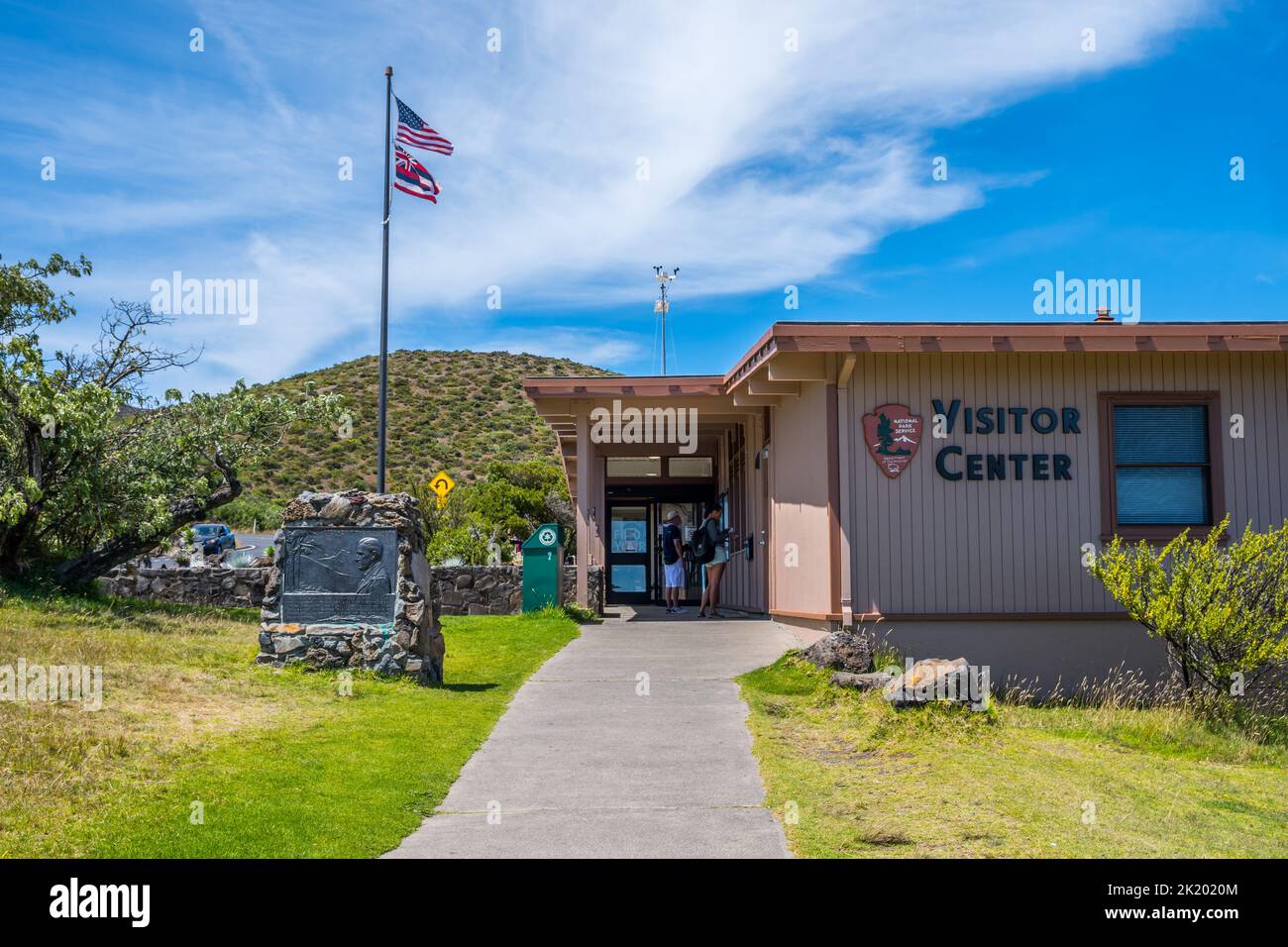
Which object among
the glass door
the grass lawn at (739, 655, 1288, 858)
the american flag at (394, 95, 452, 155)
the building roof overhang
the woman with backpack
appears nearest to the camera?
the grass lawn at (739, 655, 1288, 858)

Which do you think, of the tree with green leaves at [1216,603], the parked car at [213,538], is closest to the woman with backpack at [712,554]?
the tree with green leaves at [1216,603]

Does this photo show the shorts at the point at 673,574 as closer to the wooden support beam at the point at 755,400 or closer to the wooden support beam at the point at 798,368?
the wooden support beam at the point at 755,400

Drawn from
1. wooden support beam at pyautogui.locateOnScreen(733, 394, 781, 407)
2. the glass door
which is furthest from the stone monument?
the glass door

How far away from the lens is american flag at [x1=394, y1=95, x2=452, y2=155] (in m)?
19.9

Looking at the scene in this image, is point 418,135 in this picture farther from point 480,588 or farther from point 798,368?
point 798,368

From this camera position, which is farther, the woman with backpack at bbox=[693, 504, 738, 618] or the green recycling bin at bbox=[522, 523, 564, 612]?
the woman with backpack at bbox=[693, 504, 738, 618]

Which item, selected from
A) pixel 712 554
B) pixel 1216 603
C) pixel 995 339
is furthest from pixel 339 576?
pixel 712 554

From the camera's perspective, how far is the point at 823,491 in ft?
39.2

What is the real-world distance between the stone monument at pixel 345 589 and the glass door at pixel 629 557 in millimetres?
11430

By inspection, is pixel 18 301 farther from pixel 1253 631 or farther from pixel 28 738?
pixel 1253 631

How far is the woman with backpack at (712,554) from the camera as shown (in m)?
17.5

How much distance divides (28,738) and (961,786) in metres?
5.64
